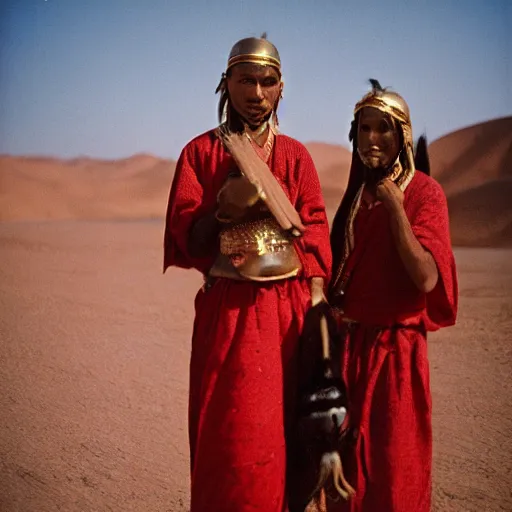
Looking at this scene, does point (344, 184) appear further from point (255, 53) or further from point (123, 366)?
point (255, 53)

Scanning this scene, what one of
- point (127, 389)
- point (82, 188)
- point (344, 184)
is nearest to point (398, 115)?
point (127, 389)

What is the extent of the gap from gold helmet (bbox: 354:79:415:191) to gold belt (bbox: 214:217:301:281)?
0.62m

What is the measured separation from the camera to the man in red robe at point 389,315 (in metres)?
2.85

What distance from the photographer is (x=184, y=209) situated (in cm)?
272

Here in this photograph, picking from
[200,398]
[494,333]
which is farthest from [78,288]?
[200,398]

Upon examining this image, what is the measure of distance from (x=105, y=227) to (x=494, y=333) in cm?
1260

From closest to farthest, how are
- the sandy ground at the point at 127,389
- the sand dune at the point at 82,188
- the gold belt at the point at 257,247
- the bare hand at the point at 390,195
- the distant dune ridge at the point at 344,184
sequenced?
the gold belt at the point at 257,247, the bare hand at the point at 390,195, the sandy ground at the point at 127,389, the sand dune at the point at 82,188, the distant dune ridge at the point at 344,184

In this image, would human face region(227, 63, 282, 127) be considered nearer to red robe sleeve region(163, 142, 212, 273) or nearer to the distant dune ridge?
red robe sleeve region(163, 142, 212, 273)

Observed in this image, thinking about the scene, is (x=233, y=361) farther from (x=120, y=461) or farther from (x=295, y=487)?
(x=120, y=461)

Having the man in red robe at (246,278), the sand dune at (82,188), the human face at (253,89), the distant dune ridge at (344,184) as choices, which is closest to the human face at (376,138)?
the man in red robe at (246,278)

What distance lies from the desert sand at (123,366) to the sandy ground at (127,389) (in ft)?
0.05

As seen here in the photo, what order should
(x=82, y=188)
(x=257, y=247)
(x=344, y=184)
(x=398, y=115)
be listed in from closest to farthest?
(x=257, y=247), (x=398, y=115), (x=344, y=184), (x=82, y=188)

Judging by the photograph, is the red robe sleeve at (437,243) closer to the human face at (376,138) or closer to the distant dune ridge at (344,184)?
the human face at (376,138)

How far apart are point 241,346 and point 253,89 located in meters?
0.97
